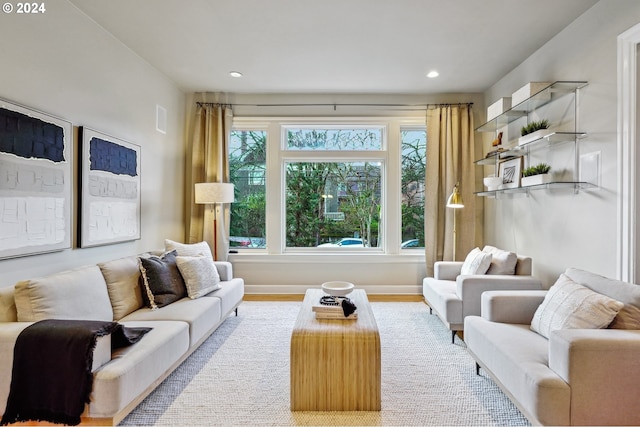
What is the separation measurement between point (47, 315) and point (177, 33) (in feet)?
8.15

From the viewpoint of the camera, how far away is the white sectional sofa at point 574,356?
153 centimetres

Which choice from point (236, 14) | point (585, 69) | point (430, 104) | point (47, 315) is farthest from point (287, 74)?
point (47, 315)

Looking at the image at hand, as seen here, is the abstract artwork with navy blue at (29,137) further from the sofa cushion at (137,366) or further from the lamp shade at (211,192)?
the lamp shade at (211,192)

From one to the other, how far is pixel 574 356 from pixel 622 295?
2.09 feet

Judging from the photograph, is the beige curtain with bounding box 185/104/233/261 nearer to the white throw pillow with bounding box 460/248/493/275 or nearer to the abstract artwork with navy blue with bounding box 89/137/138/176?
the abstract artwork with navy blue with bounding box 89/137/138/176

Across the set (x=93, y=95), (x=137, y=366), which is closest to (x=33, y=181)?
(x=93, y=95)

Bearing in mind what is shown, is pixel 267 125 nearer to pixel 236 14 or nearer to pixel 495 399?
pixel 236 14

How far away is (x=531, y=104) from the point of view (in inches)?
125

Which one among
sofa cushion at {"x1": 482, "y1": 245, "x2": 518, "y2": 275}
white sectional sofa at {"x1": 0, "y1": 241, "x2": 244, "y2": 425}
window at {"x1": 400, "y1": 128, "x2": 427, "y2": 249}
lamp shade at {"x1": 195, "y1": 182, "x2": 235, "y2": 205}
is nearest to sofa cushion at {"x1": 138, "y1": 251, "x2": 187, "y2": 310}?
white sectional sofa at {"x1": 0, "y1": 241, "x2": 244, "y2": 425}

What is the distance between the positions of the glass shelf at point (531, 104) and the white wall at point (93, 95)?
3797 mm

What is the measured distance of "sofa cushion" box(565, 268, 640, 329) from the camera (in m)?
1.74

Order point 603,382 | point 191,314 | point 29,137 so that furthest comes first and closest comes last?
point 191,314 → point 29,137 → point 603,382

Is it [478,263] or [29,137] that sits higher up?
[29,137]

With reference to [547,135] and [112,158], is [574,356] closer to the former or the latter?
[547,135]
